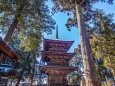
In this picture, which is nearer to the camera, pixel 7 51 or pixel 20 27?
pixel 7 51

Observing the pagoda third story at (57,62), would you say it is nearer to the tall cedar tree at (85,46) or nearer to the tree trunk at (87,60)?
the tall cedar tree at (85,46)

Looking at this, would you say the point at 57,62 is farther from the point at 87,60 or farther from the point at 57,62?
the point at 87,60

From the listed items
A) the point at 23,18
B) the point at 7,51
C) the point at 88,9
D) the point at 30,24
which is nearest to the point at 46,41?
the point at 30,24

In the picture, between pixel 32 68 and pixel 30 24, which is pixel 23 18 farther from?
pixel 32 68

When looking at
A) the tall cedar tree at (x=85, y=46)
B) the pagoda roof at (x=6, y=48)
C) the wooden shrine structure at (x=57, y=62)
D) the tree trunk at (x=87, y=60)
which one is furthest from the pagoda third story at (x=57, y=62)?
the pagoda roof at (x=6, y=48)

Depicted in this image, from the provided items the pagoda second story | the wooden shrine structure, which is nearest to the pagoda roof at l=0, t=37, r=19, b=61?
the wooden shrine structure

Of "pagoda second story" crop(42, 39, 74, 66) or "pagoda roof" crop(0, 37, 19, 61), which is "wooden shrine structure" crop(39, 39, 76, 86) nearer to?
"pagoda second story" crop(42, 39, 74, 66)

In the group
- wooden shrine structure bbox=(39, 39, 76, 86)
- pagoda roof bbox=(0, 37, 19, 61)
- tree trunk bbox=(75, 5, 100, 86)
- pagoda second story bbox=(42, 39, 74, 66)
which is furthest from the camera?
pagoda second story bbox=(42, 39, 74, 66)

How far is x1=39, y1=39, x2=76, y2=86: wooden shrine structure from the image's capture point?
2127cm

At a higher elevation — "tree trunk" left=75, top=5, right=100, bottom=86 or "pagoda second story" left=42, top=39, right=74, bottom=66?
"pagoda second story" left=42, top=39, right=74, bottom=66

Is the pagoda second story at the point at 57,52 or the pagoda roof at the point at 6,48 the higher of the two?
the pagoda second story at the point at 57,52

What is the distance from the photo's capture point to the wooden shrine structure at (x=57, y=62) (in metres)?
21.3

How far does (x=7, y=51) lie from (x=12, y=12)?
8.12 metres

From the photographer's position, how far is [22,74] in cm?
3228
